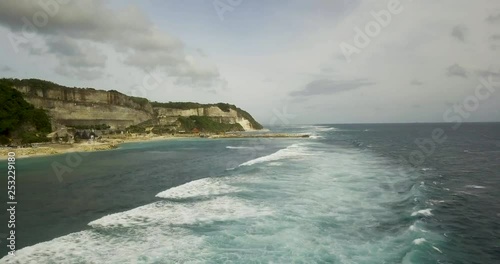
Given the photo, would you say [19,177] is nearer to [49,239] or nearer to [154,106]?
[49,239]

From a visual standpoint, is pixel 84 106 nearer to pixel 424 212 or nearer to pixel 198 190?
pixel 198 190

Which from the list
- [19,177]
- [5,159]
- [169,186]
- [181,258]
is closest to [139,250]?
[181,258]

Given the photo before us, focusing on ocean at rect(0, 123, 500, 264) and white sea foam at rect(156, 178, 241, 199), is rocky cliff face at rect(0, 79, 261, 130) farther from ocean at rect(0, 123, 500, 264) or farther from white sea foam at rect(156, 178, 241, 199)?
ocean at rect(0, 123, 500, 264)

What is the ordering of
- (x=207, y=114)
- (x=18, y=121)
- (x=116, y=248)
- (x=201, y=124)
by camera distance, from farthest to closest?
(x=207, y=114)
(x=201, y=124)
(x=18, y=121)
(x=116, y=248)

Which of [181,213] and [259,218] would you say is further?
[181,213]

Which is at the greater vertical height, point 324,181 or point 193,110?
point 193,110

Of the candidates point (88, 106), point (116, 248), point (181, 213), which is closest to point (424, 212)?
point (181, 213)
